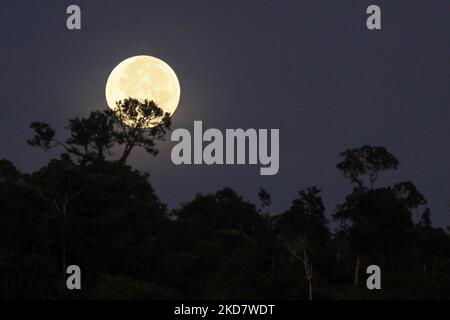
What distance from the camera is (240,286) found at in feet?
142

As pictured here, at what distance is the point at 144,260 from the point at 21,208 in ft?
20.4

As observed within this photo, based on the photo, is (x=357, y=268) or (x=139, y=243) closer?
(x=139, y=243)

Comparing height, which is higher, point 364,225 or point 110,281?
point 364,225

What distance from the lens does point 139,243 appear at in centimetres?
4553

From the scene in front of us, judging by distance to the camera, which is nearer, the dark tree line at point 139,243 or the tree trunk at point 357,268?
the dark tree line at point 139,243

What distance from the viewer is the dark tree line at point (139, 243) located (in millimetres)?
41469

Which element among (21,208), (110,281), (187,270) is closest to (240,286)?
(187,270)

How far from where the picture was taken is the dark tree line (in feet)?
136

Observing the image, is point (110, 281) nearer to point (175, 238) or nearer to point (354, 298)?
point (175, 238)
